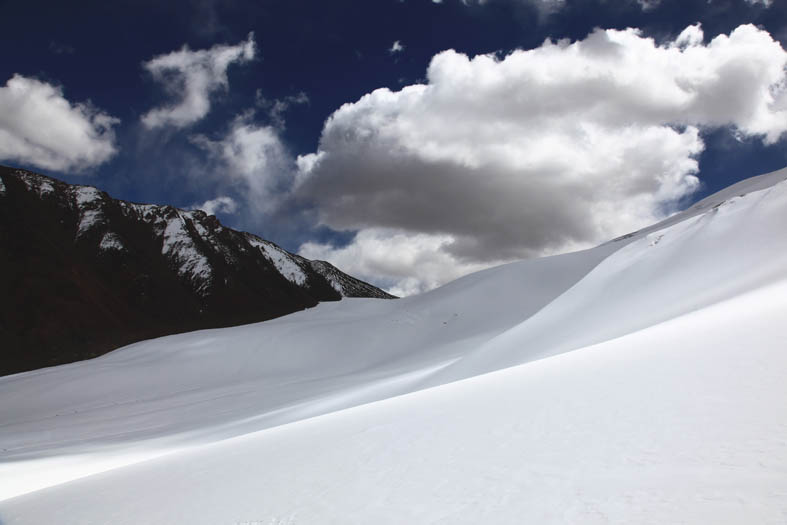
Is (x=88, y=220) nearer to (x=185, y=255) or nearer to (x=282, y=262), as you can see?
(x=185, y=255)

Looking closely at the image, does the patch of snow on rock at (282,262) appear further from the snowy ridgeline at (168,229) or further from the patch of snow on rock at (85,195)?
the patch of snow on rock at (85,195)

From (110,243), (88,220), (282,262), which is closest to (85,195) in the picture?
(88,220)

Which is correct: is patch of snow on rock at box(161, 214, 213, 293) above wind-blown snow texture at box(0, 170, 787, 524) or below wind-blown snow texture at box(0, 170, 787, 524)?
above

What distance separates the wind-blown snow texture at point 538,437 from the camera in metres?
3.07

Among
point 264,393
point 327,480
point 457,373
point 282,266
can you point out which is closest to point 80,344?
point 264,393

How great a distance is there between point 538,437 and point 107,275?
80.7 m

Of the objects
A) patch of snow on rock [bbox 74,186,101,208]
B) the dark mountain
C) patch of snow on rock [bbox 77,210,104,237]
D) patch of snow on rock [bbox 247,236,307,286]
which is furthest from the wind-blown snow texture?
patch of snow on rock [bbox 247,236,307,286]

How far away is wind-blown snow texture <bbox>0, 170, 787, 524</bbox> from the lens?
307cm

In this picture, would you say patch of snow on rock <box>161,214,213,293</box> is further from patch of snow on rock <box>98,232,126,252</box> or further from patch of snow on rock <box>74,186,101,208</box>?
patch of snow on rock <box>74,186,101,208</box>

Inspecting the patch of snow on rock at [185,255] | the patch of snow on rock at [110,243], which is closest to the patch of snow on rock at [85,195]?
the patch of snow on rock at [110,243]

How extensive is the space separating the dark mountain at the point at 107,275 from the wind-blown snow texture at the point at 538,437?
4324 centimetres

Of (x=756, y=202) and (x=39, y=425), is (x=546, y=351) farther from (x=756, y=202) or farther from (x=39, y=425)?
(x=39, y=425)

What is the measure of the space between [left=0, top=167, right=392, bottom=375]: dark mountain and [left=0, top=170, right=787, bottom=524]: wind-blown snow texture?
43.2 meters

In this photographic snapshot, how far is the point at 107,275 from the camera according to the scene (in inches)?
2835
